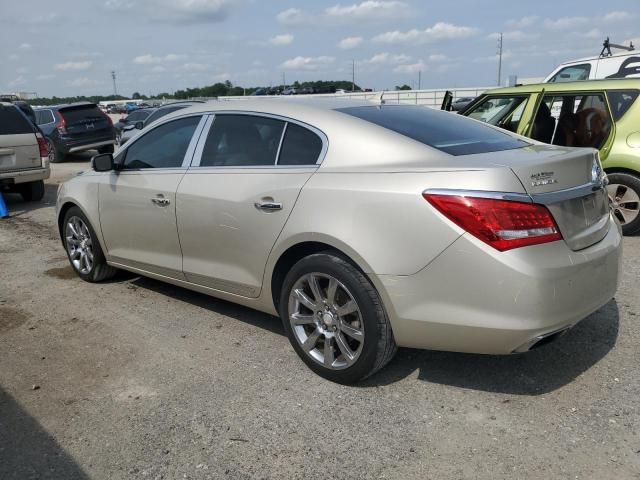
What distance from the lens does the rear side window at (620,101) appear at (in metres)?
6.26

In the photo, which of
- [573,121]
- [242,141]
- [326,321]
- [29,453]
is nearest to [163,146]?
[242,141]

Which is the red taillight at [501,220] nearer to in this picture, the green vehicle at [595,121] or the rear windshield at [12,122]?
the green vehicle at [595,121]

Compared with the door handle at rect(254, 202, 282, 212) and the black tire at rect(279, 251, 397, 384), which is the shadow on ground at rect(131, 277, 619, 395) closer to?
the black tire at rect(279, 251, 397, 384)

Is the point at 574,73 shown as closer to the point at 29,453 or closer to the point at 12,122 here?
the point at 12,122

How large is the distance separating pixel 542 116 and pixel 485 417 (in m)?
4.85

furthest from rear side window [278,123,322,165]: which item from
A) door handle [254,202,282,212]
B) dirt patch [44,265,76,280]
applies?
dirt patch [44,265,76,280]

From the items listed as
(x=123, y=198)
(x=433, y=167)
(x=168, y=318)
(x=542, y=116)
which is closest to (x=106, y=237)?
(x=123, y=198)

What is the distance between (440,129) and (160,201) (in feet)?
6.79

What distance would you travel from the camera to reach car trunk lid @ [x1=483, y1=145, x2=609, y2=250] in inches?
110

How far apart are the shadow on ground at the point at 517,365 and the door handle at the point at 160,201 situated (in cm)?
195

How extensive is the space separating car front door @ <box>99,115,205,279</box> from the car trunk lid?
2281 millimetres

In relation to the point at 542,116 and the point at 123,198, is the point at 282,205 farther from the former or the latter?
the point at 542,116

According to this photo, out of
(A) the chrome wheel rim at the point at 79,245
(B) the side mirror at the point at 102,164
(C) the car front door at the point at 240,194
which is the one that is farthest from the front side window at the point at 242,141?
(A) the chrome wheel rim at the point at 79,245

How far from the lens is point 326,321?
3293 mm
